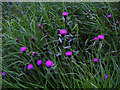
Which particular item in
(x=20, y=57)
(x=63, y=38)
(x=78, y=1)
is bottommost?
(x=20, y=57)

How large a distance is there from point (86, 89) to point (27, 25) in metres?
1.00

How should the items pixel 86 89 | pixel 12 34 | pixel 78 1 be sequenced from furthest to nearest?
pixel 78 1 < pixel 12 34 < pixel 86 89

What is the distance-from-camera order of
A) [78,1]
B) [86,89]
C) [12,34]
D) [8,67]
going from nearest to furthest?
[86,89]
[8,67]
[12,34]
[78,1]

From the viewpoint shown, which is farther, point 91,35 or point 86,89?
point 91,35

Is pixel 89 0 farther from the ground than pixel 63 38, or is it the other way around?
pixel 89 0

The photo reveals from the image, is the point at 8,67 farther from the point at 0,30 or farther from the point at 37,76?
the point at 0,30

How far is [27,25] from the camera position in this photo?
1.53m

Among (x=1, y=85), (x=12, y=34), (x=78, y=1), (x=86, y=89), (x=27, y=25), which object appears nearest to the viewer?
(x=86, y=89)

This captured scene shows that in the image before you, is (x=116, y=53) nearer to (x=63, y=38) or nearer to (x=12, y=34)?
(x=63, y=38)

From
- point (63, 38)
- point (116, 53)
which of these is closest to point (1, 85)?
point (63, 38)

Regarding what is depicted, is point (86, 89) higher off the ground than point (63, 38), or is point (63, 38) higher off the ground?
point (63, 38)

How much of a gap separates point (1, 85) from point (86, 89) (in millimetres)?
639

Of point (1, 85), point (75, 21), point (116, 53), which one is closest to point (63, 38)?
point (75, 21)

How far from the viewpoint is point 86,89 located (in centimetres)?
87
